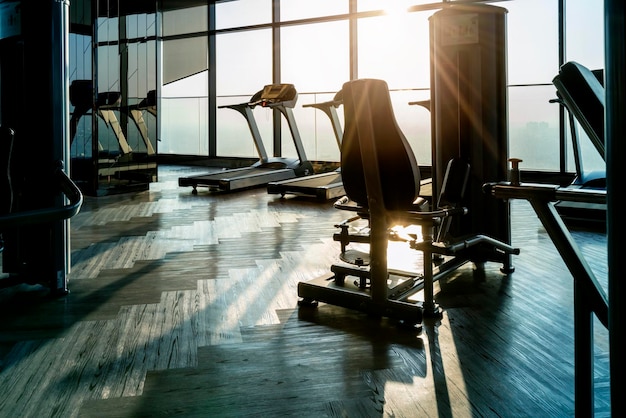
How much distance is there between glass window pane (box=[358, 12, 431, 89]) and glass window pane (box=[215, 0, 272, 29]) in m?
1.91

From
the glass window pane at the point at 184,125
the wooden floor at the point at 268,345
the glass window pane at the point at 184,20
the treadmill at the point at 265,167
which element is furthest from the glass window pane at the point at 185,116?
the wooden floor at the point at 268,345

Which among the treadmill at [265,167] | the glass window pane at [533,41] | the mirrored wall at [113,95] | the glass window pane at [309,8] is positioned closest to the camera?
the mirrored wall at [113,95]

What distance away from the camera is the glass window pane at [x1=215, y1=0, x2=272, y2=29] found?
9.26 meters

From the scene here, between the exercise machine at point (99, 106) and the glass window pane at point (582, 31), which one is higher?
the glass window pane at point (582, 31)

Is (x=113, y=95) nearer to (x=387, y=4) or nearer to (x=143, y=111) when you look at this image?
(x=143, y=111)

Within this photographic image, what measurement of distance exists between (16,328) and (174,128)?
29.0 feet

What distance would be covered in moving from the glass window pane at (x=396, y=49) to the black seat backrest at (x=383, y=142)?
6012 millimetres

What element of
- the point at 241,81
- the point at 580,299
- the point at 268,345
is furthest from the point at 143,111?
the point at 580,299

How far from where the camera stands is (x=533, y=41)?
6977 mm

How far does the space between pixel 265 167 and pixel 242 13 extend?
3.52m

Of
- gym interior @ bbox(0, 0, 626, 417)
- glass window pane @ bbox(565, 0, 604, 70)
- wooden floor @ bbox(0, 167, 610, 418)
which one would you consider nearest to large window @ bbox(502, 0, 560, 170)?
glass window pane @ bbox(565, 0, 604, 70)

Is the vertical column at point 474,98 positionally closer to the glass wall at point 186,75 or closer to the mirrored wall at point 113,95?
the mirrored wall at point 113,95

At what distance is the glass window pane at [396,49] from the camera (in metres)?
7.90

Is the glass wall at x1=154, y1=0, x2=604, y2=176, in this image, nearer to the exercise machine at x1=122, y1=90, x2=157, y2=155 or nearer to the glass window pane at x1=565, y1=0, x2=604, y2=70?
the glass window pane at x1=565, y1=0, x2=604, y2=70
